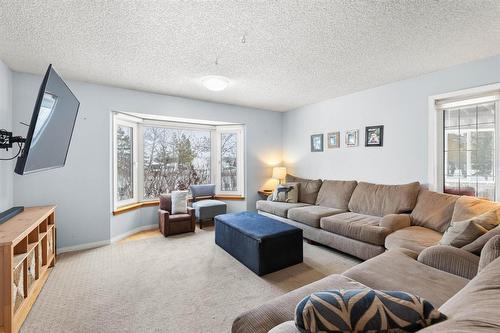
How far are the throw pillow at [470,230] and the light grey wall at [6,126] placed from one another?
15.2 ft

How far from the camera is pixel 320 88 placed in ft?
12.3

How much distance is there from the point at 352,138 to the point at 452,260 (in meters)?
2.70

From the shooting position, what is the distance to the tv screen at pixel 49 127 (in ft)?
5.29

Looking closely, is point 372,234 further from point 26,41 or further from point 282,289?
point 26,41

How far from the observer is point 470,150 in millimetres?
2912

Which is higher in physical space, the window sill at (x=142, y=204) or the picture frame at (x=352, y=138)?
the picture frame at (x=352, y=138)

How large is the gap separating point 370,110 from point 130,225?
4635 mm

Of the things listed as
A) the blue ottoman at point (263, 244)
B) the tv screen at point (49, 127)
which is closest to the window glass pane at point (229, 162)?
the blue ottoman at point (263, 244)

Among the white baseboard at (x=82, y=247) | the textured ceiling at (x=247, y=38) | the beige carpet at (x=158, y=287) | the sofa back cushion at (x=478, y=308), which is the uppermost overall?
the textured ceiling at (x=247, y=38)

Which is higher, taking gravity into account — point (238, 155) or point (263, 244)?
point (238, 155)

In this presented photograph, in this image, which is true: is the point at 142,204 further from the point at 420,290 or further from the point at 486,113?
the point at 486,113

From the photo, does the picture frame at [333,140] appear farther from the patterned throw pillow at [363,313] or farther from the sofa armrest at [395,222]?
the patterned throw pillow at [363,313]

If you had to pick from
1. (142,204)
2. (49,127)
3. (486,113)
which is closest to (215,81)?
(49,127)

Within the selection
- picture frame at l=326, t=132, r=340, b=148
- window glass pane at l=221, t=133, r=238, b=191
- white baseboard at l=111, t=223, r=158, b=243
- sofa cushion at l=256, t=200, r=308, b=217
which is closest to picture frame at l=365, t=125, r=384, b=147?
picture frame at l=326, t=132, r=340, b=148
